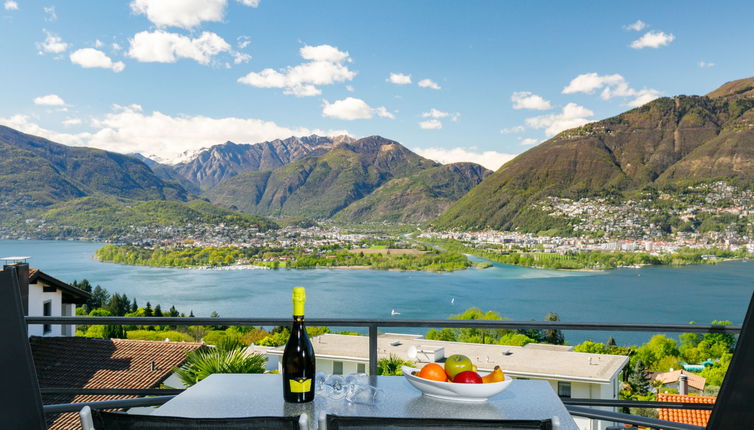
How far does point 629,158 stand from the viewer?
72875 millimetres

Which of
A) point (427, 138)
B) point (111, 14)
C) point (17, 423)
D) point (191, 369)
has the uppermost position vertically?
point (111, 14)

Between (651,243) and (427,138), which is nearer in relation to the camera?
(651,243)

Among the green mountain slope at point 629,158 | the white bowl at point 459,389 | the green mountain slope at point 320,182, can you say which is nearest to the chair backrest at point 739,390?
the white bowl at point 459,389

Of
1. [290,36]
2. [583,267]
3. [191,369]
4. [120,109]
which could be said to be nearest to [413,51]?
[290,36]

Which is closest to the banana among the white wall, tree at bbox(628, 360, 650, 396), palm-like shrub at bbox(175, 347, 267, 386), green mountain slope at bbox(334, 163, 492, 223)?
palm-like shrub at bbox(175, 347, 267, 386)

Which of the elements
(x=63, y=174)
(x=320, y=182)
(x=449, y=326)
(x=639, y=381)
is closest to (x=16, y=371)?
(x=449, y=326)

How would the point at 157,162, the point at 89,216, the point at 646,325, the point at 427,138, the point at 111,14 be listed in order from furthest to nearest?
1. the point at 157,162
2. the point at 427,138
3. the point at 111,14
4. the point at 89,216
5. the point at 646,325

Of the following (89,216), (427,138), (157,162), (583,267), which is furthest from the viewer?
(157,162)

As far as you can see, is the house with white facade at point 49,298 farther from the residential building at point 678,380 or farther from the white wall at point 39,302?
the residential building at point 678,380

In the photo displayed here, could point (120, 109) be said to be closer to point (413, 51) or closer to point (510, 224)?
point (413, 51)

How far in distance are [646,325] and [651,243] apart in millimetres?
66789

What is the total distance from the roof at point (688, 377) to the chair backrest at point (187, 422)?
26539 mm

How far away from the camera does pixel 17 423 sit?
1043 millimetres

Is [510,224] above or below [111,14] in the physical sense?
below
